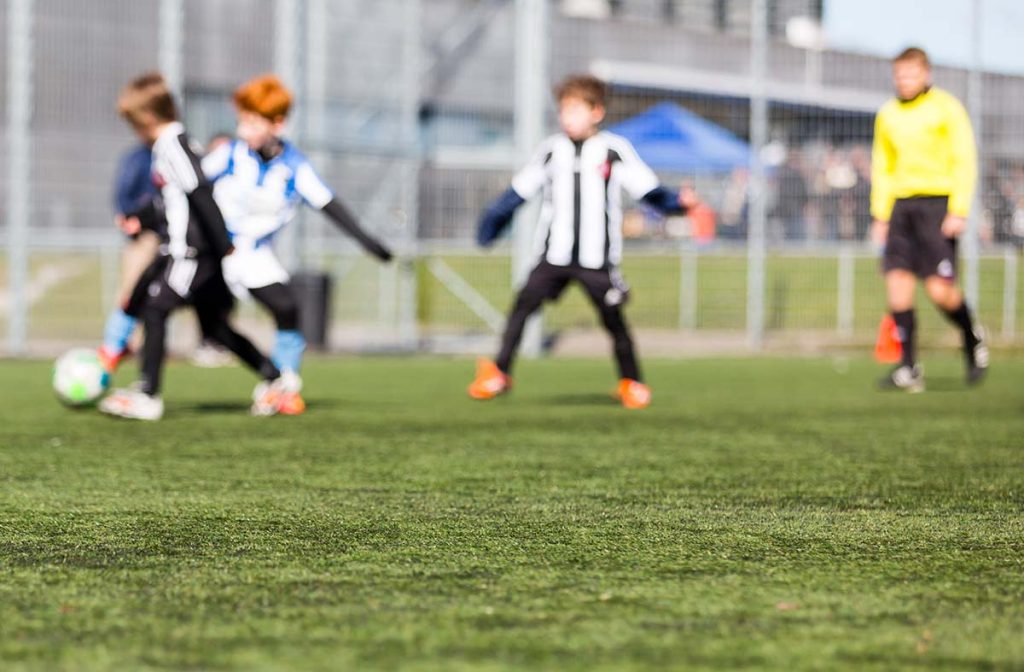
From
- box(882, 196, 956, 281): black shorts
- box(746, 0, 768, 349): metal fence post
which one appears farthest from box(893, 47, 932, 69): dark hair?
box(746, 0, 768, 349): metal fence post

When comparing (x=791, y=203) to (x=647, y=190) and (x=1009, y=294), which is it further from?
(x=647, y=190)

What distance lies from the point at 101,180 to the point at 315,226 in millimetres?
2023

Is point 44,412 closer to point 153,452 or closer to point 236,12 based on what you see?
point 153,452

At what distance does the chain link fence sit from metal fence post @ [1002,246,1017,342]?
2 centimetres

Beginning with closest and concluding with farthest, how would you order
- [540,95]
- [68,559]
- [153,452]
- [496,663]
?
[496,663] → [68,559] → [153,452] → [540,95]

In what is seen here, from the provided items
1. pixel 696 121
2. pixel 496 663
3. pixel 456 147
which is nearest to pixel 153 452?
pixel 496 663

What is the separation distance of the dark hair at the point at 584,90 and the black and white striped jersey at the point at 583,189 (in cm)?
22

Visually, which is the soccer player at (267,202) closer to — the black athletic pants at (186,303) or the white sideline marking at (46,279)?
the black athletic pants at (186,303)

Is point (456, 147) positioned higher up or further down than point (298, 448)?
higher up

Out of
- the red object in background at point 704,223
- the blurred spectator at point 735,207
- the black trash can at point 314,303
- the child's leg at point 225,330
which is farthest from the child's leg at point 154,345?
the red object in background at point 704,223

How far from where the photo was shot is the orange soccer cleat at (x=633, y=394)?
328 inches

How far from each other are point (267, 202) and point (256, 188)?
0.09m

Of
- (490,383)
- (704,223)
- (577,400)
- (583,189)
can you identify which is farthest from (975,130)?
(490,383)

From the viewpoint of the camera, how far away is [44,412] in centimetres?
766
